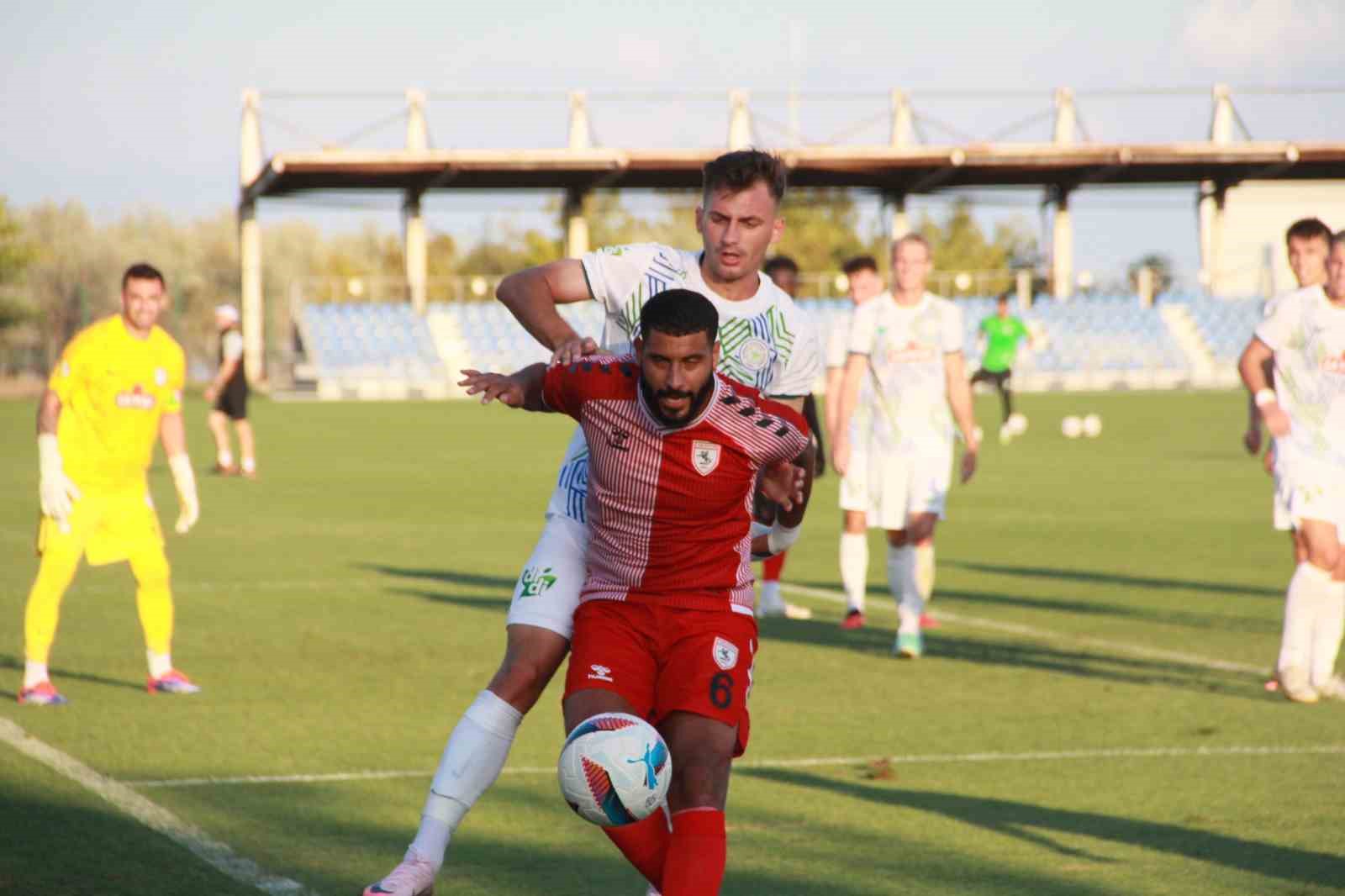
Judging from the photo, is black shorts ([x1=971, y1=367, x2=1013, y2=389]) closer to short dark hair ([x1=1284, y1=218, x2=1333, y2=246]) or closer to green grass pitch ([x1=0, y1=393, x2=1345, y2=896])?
green grass pitch ([x1=0, y1=393, x2=1345, y2=896])

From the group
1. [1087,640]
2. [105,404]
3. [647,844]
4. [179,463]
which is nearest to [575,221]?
[1087,640]

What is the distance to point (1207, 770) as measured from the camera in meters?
7.79

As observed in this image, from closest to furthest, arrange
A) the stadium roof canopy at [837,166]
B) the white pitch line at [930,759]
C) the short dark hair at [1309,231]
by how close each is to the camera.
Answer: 1. the white pitch line at [930,759]
2. the short dark hair at [1309,231]
3. the stadium roof canopy at [837,166]

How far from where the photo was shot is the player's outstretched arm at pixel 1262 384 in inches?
362

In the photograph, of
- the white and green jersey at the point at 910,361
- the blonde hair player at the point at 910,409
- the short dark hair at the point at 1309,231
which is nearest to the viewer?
the short dark hair at the point at 1309,231

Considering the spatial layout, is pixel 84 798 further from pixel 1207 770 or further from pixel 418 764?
pixel 1207 770

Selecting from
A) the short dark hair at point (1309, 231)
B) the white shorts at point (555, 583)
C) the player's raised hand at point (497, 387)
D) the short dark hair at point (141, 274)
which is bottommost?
the white shorts at point (555, 583)

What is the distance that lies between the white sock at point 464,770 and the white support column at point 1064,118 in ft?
171

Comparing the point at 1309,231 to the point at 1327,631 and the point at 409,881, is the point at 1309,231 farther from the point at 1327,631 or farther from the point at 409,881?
the point at 409,881

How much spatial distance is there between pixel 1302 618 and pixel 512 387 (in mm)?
5669

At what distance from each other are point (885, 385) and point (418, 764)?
4.46 m

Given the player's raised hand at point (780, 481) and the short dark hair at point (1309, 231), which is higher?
the short dark hair at point (1309, 231)

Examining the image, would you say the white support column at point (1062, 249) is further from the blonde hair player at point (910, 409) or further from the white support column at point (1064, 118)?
the blonde hair player at point (910, 409)

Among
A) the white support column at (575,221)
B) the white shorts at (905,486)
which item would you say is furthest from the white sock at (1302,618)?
the white support column at (575,221)
